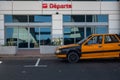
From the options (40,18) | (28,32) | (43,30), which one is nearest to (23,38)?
(28,32)

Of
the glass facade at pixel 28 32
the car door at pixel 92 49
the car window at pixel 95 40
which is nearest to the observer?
the car door at pixel 92 49

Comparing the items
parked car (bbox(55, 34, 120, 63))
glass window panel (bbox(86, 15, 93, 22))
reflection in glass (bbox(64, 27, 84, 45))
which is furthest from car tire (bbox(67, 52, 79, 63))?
glass window panel (bbox(86, 15, 93, 22))

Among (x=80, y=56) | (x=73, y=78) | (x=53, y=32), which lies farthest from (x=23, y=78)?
(x=53, y=32)

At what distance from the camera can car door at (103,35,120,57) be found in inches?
825

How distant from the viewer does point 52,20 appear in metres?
33.9

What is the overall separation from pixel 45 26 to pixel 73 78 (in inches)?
780

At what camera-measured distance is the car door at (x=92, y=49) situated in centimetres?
2091

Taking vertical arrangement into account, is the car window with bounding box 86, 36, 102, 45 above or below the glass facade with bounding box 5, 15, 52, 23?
below

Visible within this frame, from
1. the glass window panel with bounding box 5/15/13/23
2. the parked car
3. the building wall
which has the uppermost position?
the building wall

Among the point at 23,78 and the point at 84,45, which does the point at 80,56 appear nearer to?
the point at 84,45

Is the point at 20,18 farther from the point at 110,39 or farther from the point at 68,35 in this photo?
the point at 110,39

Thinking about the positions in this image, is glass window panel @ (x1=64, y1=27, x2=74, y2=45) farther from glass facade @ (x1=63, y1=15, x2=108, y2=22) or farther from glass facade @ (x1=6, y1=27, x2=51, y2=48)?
glass facade @ (x1=6, y1=27, x2=51, y2=48)

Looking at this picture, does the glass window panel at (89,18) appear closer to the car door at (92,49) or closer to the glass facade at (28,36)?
the glass facade at (28,36)

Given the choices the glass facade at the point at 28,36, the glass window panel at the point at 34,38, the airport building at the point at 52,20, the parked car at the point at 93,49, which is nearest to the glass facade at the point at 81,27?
the airport building at the point at 52,20
